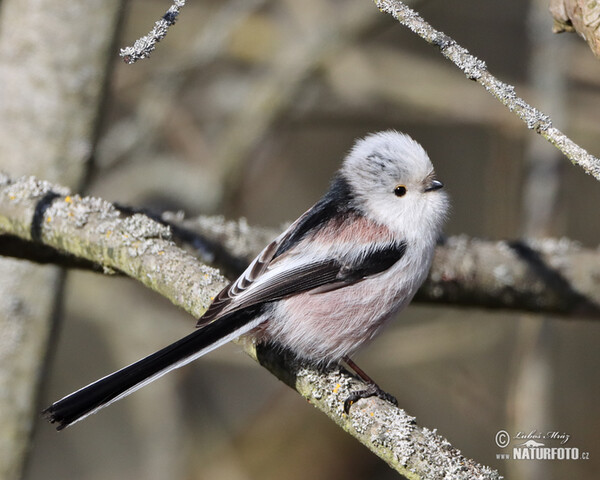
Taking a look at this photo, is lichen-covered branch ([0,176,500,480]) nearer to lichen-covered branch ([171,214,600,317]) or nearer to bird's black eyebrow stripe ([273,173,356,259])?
bird's black eyebrow stripe ([273,173,356,259])

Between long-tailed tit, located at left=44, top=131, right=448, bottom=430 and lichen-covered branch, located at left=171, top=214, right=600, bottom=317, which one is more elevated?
long-tailed tit, located at left=44, top=131, right=448, bottom=430

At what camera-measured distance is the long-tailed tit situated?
6.49ft

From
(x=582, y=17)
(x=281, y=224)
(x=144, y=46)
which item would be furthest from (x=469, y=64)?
(x=281, y=224)

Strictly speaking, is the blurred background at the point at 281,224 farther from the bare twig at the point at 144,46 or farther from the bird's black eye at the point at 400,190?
the bare twig at the point at 144,46

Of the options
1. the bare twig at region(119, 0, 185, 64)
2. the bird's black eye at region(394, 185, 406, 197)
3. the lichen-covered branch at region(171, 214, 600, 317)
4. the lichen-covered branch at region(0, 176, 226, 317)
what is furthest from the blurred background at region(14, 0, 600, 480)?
the bare twig at region(119, 0, 185, 64)

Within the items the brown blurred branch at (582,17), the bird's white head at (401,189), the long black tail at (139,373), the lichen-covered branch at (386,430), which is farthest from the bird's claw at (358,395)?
the brown blurred branch at (582,17)

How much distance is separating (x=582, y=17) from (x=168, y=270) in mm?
1276

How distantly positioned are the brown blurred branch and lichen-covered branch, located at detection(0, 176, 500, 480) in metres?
1.04

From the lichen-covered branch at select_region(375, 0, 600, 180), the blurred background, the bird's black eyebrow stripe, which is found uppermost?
the lichen-covered branch at select_region(375, 0, 600, 180)

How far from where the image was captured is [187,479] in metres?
3.96

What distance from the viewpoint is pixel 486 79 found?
1521 mm

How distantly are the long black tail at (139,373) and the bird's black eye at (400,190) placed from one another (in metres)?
0.74

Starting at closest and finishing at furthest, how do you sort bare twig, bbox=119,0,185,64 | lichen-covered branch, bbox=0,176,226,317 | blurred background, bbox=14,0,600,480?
bare twig, bbox=119,0,185,64 < lichen-covered branch, bbox=0,176,226,317 < blurred background, bbox=14,0,600,480

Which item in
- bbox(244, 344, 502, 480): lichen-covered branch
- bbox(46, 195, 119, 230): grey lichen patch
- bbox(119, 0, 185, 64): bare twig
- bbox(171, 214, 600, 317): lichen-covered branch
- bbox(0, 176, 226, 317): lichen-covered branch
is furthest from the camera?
bbox(171, 214, 600, 317): lichen-covered branch
